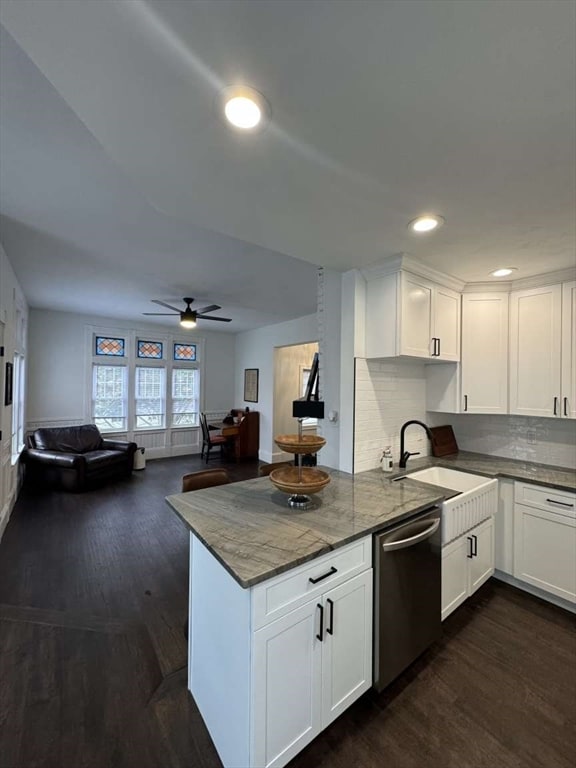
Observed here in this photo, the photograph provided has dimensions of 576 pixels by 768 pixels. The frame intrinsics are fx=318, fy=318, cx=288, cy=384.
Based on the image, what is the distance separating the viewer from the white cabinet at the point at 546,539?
7.23 feet

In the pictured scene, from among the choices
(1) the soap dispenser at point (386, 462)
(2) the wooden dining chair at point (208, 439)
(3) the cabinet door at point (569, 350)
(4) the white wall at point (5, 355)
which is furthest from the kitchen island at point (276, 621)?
(2) the wooden dining chair at point (208, 439)

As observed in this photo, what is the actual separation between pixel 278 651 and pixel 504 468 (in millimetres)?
2395

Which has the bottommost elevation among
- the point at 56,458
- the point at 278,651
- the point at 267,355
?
the point at 56,458

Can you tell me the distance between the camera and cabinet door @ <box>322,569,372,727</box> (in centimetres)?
136

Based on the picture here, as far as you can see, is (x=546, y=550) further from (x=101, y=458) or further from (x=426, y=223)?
(x=101, y=458)

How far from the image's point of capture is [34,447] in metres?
5.09

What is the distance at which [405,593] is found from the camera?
5.49ft

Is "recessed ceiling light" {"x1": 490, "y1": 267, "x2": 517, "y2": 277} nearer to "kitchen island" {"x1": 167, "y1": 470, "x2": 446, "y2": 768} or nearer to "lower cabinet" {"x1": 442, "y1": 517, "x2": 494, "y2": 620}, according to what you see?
"lower cabinet" {"x1": 442, "y1": 517, "x2": 494, "y2": 620}

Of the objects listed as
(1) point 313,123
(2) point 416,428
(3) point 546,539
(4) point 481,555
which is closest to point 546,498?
(3) point 546,539

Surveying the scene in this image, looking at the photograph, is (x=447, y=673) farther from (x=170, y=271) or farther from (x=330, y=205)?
(x=170, y=271)

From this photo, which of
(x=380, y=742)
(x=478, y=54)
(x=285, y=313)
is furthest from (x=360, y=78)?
(x=285, y=313)

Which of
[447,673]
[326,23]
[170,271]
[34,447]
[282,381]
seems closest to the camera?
[326,23]

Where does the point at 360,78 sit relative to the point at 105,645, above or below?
above

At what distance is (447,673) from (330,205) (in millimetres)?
2612
